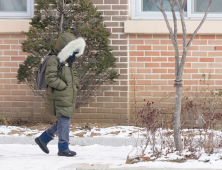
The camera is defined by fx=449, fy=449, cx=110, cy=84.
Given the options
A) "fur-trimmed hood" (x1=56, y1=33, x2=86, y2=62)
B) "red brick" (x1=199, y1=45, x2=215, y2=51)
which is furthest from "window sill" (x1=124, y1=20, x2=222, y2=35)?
"fur-trimmed hood" (x1=56, y1=33, x2=86, y2=62)

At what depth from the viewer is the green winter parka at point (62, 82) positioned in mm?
5414

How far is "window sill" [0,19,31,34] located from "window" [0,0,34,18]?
29 cm

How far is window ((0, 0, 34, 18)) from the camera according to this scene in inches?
323

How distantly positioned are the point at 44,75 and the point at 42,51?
5.04ft

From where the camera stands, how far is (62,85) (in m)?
5.40

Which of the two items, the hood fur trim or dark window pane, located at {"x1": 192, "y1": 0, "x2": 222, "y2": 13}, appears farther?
dark window pane, located at {"x1": 192, "y1": 0, "x2": 222, "y2": 13}

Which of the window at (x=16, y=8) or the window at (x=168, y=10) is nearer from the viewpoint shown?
the window at (x=168, y=10)

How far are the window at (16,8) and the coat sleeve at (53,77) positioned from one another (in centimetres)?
300

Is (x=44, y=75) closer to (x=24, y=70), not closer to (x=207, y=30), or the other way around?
(x=24, y=70)

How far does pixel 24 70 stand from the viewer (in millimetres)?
7148

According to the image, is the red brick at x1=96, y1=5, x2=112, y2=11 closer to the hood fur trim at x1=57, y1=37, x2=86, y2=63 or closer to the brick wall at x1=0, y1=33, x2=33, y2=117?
the brick wall at x1=0, y1=33, x2=33, y2=117

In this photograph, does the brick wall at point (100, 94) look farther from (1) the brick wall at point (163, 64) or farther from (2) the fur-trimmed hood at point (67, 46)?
(2) the fur-trimmed hood at point (67, 46)

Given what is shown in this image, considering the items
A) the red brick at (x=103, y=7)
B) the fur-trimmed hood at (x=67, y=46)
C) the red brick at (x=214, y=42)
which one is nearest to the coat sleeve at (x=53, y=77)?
the fur-trimmed hood at (x=67, y=46)

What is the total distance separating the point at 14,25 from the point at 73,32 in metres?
1.35
